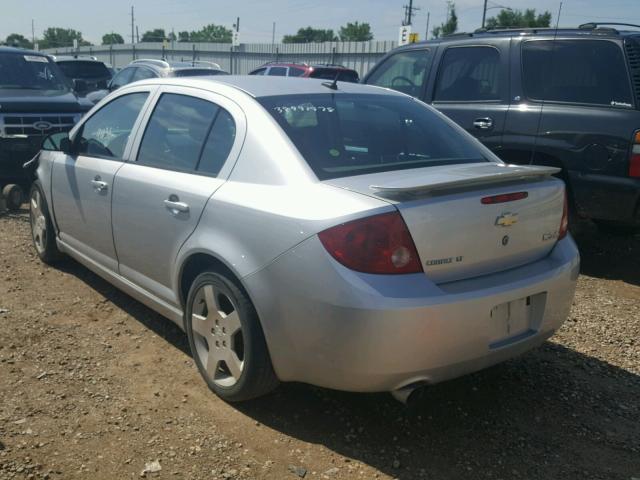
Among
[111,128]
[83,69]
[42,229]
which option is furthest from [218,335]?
[83,69]

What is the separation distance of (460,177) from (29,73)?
801 centimetres

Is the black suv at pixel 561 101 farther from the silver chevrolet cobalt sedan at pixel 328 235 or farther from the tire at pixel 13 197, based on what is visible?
the tire at pixel 13 197

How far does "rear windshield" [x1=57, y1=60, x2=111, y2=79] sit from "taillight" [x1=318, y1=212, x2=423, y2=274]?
51.8 ft

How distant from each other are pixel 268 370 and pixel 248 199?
82 centimetres

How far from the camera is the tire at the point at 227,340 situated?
2996 millimetres

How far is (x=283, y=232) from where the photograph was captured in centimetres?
279

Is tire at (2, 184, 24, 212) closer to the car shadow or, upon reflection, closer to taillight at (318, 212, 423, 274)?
taillight at (318, 212, 423, 274)

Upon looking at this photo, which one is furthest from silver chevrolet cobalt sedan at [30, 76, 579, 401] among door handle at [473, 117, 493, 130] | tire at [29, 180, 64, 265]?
door handle at [473, 117, 493, 130]

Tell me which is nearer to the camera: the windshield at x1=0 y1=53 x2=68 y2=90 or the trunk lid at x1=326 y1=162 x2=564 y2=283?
the trunk lid at x1=326 y1=162 x2=564 y2=283

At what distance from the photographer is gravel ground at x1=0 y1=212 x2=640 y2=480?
2846 millimetres

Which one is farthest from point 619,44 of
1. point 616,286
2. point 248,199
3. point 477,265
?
point 248,199

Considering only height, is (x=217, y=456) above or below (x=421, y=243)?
below

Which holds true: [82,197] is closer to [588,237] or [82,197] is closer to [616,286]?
[616,286]

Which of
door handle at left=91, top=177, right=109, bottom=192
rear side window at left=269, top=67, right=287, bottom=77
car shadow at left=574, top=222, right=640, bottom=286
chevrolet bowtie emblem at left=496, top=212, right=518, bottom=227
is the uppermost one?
rear side window at left=269, top=67, right=287, bottom=77
